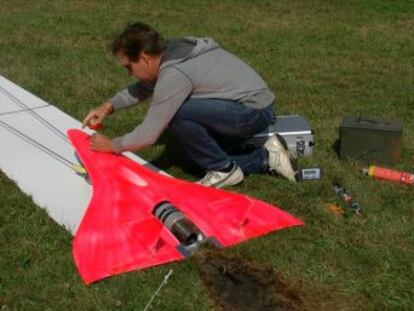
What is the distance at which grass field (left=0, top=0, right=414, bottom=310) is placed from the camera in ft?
10.0

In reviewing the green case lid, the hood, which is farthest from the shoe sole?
the hood

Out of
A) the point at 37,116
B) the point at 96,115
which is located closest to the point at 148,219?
the point at 96,115

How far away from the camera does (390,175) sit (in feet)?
13.7

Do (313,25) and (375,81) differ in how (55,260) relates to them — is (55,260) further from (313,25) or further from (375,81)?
(313,25)

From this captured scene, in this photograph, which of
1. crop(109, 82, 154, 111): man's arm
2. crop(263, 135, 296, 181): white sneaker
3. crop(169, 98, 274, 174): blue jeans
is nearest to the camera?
crop(169, 98, 274, 174): blue jeans

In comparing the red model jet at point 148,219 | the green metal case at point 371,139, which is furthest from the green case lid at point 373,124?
the red model jet at point 148,219

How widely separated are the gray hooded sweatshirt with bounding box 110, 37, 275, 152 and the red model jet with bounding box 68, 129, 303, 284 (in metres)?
0.21

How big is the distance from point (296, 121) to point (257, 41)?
366 cm

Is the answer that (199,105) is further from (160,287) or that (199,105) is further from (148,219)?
(160,287)

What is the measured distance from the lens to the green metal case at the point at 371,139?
4.33 metres

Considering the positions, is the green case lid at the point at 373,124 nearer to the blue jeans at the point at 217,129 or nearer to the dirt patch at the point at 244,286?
the blue jeans at the point at 217,129

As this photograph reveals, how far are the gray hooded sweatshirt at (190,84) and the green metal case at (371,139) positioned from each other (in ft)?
2.04

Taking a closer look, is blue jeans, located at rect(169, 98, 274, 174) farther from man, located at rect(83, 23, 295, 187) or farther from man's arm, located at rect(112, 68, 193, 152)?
man's arm, located at rect(112, 68, 193, 152)

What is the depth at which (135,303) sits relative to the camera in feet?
9.76
